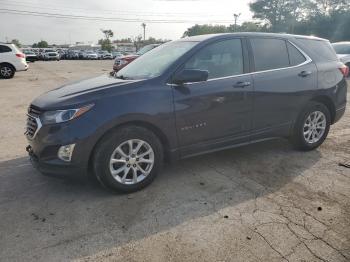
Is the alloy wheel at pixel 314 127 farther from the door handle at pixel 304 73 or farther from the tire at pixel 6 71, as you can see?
the tire at pixel 6 71

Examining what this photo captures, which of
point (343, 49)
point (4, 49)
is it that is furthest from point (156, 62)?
point (4, 49)

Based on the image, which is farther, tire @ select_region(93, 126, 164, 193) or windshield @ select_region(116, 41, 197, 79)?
windshield @ select_region(116, 41, 197, 79)

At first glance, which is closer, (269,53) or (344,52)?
(269,53)

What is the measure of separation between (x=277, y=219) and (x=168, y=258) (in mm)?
1187

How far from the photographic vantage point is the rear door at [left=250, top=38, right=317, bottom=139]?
4.49 m

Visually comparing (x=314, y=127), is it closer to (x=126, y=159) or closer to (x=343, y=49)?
(x=126, y=159)

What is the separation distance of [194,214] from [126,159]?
38.1 inches

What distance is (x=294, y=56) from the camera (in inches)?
192

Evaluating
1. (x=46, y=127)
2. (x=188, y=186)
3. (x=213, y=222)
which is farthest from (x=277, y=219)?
(x=46, y=127)

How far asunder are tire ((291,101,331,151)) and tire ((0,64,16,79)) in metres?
15.3

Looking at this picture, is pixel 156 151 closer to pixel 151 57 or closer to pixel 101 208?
pixel 101 208

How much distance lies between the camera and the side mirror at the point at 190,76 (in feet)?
12.4

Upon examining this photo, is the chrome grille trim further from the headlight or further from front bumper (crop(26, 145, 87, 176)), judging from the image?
front bumper (crop(26, 145, 87, 176))

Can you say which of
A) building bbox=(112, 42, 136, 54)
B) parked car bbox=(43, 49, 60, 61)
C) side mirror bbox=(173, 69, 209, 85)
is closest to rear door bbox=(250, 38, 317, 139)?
side mirror bbox=(173, 69, 209, 85)
